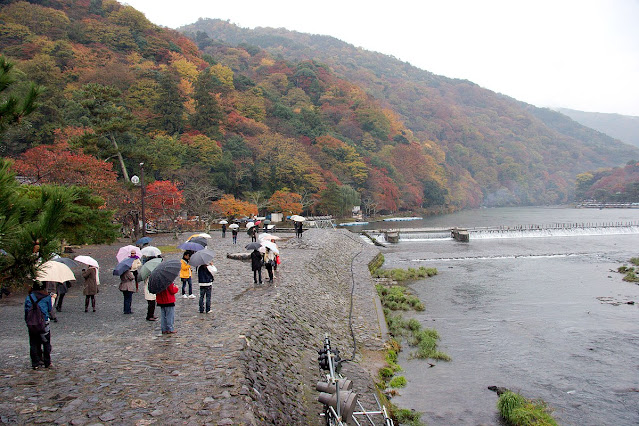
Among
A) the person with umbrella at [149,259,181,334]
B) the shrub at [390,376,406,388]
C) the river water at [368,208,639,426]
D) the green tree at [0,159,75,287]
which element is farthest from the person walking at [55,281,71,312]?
the river water at [368,208,639,426]

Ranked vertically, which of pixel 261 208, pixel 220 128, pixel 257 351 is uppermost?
pixel 220 128

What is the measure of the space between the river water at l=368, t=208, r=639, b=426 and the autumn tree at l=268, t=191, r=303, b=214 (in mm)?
15685

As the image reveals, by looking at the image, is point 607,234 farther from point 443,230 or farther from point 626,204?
point 626,204

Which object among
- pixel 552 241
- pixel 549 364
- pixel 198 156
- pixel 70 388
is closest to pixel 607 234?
pixel 552 241

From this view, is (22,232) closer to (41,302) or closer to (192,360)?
(41,302)

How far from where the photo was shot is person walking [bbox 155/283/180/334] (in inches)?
286

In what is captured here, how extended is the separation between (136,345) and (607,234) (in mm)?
43734

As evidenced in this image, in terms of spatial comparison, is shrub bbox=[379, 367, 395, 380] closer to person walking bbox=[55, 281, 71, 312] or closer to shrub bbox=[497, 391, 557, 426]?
shrub bbox=[497, 391, 557, 426]

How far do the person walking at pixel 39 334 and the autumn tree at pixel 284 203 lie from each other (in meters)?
33.6

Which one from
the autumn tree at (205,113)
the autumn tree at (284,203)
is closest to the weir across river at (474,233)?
the autumn tree at (284,203)

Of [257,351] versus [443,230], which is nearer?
[257,351]

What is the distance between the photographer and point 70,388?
5344 mm

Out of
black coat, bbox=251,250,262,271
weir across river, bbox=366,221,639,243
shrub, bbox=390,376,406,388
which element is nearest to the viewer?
shrub, bbox=390,376,406,388

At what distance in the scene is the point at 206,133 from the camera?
139 ft
